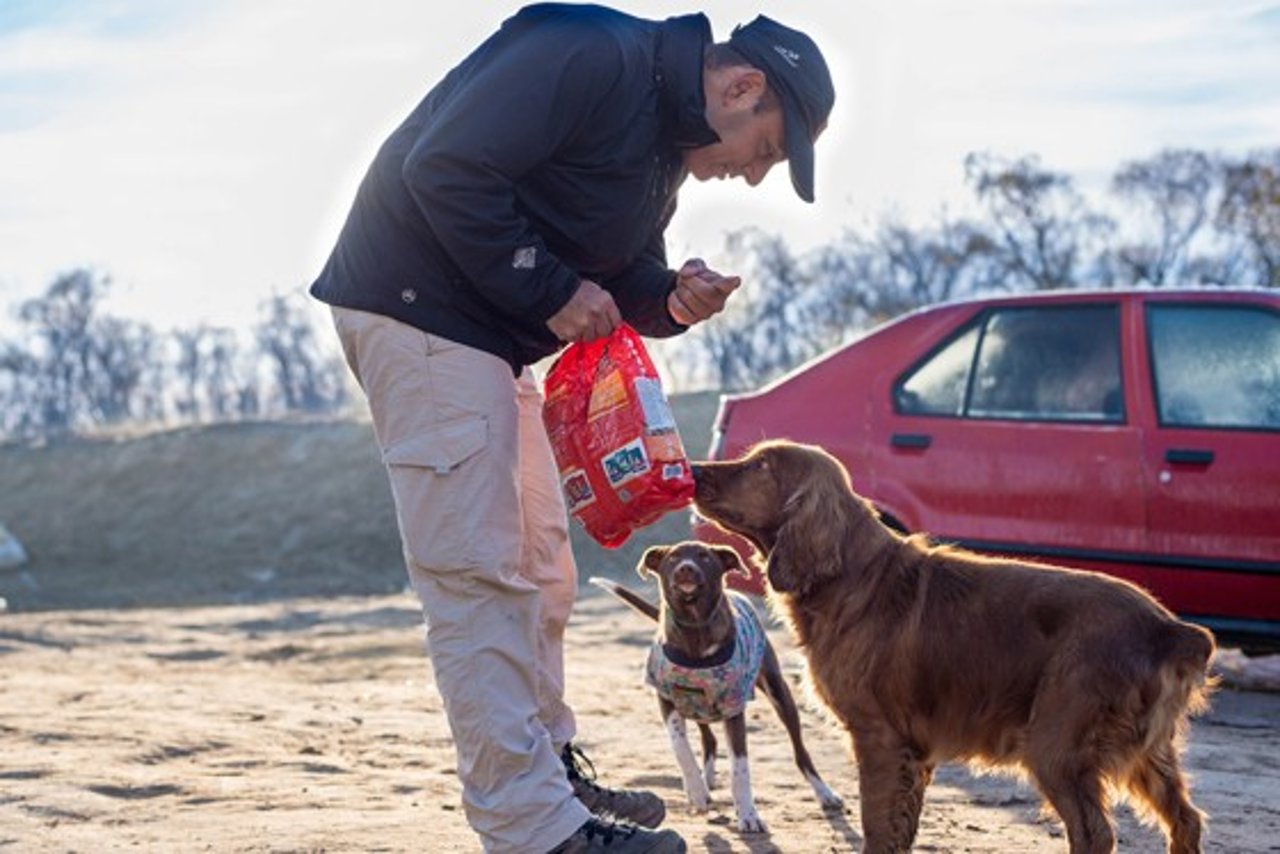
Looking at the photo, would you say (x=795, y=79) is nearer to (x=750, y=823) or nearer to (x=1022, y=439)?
(x=750, y=823)

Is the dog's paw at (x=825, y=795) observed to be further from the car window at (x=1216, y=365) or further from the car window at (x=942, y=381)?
the car window at (x=1216, y=365)

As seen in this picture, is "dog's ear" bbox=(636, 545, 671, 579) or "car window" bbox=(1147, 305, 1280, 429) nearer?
"dog's ear" bbox=(636, 545, 671, 579)

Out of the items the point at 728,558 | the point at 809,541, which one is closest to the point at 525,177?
the point at 809,541

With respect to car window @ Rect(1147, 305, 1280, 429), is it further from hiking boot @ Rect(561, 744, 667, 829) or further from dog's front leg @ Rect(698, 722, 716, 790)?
hiking boot @ Rect(561, 744, 667, 829)

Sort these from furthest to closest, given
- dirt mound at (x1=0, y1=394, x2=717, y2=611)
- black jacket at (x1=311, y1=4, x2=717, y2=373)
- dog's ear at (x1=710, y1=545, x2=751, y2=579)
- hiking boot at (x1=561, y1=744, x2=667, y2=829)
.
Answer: dirt mound at (x1=0, y1=394, x2=717, y2=611)
dog's ear at (x1=710, y1=545, x2=751, y2=579)
hiking boot at (x1=561, y1=744, x2=667, y2=829)
black jacket at (x1=311, y1=4, x2=717, y2=373)

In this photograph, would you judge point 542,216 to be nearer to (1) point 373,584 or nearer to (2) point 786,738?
(2) point 786,738

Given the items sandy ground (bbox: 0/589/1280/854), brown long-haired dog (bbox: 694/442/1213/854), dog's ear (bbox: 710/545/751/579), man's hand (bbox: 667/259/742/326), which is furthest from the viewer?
dog's ear (bbox: 710/545/751/579)

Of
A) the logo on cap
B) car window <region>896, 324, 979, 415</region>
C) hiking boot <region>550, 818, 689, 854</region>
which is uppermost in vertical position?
the logo on cap

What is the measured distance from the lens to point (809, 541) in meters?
5.71

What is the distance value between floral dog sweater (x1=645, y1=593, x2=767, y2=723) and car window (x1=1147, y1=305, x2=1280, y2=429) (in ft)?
9.18

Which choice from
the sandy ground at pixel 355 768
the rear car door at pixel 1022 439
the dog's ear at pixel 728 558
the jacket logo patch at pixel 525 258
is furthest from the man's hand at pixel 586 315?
the rear car door at pixel 1022 439

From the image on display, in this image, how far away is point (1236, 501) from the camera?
8.44 metres

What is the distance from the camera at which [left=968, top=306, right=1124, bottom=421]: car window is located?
28.9ft

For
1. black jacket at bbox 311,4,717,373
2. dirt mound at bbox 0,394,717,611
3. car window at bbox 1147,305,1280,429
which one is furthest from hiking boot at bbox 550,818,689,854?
dirt mound at bbox 0,394,717,611
